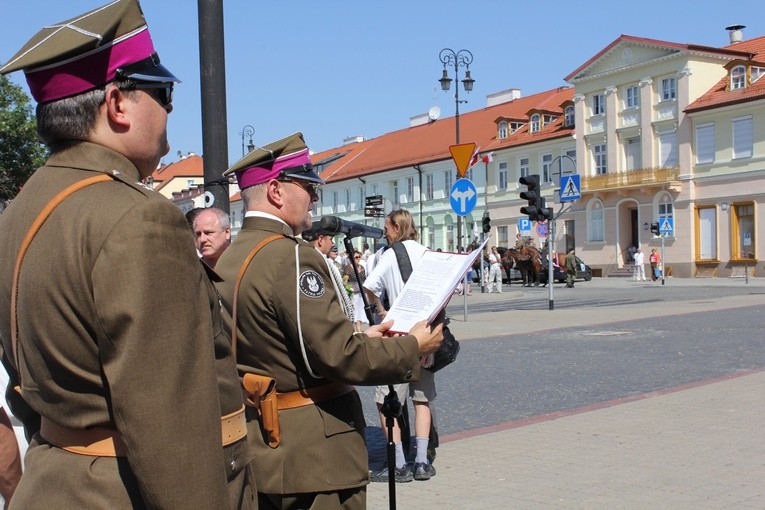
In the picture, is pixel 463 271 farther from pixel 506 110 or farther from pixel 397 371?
pixel 506 110

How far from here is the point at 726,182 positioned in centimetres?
4756

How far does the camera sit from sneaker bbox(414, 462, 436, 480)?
6.58 meters

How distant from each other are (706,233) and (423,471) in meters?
45.0

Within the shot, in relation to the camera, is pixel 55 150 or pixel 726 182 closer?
pixel 55 150

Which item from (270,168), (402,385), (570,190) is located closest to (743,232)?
(570,190)

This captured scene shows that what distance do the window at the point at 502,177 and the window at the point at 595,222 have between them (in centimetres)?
744

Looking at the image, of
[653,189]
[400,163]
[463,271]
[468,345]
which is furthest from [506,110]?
[463,271]

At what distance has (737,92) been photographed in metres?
47.4

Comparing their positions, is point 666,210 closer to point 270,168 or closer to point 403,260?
point 403,260

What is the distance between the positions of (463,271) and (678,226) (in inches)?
1916

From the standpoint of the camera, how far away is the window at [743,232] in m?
46.3

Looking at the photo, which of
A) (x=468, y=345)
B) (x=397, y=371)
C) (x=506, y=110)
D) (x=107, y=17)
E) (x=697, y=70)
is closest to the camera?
(x=107, y=17)

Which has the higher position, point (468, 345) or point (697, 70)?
point (697, 70)

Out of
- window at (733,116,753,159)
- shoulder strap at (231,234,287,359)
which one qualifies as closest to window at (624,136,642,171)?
window at (733,116,753,159)
